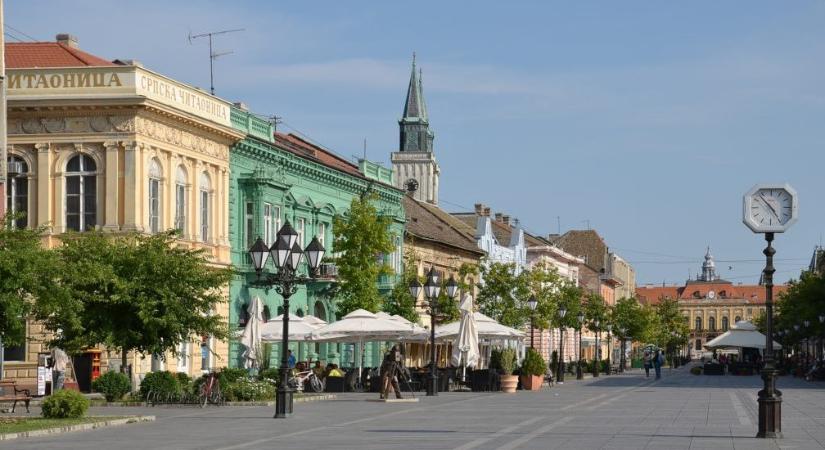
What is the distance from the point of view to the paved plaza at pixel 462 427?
2304 cm

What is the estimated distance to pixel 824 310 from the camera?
281 ft

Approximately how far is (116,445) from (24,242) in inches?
230

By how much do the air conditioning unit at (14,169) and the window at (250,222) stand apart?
34.1ft

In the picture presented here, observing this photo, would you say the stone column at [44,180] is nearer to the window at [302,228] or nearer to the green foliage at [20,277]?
the window at [302,228]

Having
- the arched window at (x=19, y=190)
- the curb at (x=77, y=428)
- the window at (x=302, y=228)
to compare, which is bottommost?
the curb at (x=77, y=428)

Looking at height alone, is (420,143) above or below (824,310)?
above

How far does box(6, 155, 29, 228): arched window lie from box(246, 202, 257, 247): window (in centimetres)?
1011

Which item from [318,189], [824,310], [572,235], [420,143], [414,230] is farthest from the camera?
[572,235]

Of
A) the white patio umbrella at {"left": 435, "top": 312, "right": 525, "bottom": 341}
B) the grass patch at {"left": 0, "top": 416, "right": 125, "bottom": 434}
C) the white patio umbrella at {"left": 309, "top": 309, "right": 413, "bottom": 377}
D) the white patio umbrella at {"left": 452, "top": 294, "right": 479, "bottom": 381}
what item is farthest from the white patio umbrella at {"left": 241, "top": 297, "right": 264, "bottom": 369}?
the grass patch at {"left": 0, "top": 416, "right": 125, "bottom": 434}

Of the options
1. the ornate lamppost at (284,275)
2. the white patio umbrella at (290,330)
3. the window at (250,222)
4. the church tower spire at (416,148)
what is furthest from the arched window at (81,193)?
the church tower spire at (416,148)

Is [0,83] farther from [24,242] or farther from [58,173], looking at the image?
[24,242]

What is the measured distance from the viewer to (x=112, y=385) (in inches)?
1513

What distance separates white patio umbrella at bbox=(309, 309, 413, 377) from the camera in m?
48.3

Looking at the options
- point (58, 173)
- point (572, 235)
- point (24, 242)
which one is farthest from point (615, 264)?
point (24, 242)
